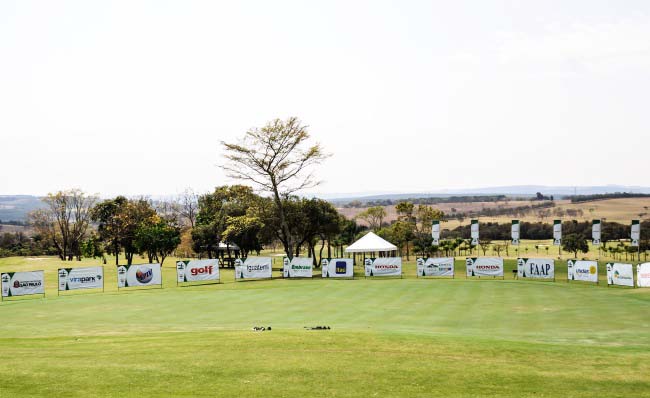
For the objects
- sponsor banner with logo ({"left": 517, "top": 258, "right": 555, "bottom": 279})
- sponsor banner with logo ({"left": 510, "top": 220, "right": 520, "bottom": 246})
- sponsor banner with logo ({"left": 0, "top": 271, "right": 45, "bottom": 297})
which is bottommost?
sponsor banner with logo ({"left": 517, "top": 258, "right": 555, "bottom": 279})

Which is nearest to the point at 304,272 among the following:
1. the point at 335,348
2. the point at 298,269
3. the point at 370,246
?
the point at 298,269

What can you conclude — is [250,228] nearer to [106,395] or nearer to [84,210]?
[84,210]

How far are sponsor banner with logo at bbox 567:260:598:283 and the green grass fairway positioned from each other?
12.6 metres

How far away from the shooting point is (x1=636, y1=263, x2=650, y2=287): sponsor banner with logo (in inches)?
1676

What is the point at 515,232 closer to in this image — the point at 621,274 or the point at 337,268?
the point at 621,274

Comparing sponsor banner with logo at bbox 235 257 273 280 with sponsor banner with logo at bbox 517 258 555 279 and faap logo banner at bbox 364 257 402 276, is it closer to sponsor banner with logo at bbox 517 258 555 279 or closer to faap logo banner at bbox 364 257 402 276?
faap logo banner at bbox 364 257 402 276

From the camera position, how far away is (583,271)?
49.6m

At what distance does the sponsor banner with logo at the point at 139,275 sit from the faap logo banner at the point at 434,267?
2264 cm

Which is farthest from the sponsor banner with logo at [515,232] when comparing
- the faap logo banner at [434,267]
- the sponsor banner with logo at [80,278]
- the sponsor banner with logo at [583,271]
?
the sponsor banner with logo at [80,278]

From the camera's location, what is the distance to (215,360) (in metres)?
16.2

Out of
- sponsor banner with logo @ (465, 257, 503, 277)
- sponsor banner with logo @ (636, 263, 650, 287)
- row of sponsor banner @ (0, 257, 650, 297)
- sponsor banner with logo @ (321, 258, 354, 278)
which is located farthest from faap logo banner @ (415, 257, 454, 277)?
sponsor banner with logo @ (636, 263, 650, 287)

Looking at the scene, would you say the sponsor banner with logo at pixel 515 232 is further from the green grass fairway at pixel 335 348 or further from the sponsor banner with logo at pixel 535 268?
the green grass fairway at pixel 335 348

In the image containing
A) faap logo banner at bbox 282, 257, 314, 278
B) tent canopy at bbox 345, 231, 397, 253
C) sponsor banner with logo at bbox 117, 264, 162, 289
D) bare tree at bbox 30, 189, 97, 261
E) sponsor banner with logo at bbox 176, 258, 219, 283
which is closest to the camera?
sponsor banner with logo at bbox 117, 264, 162, 289

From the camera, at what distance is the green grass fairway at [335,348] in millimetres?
13844
